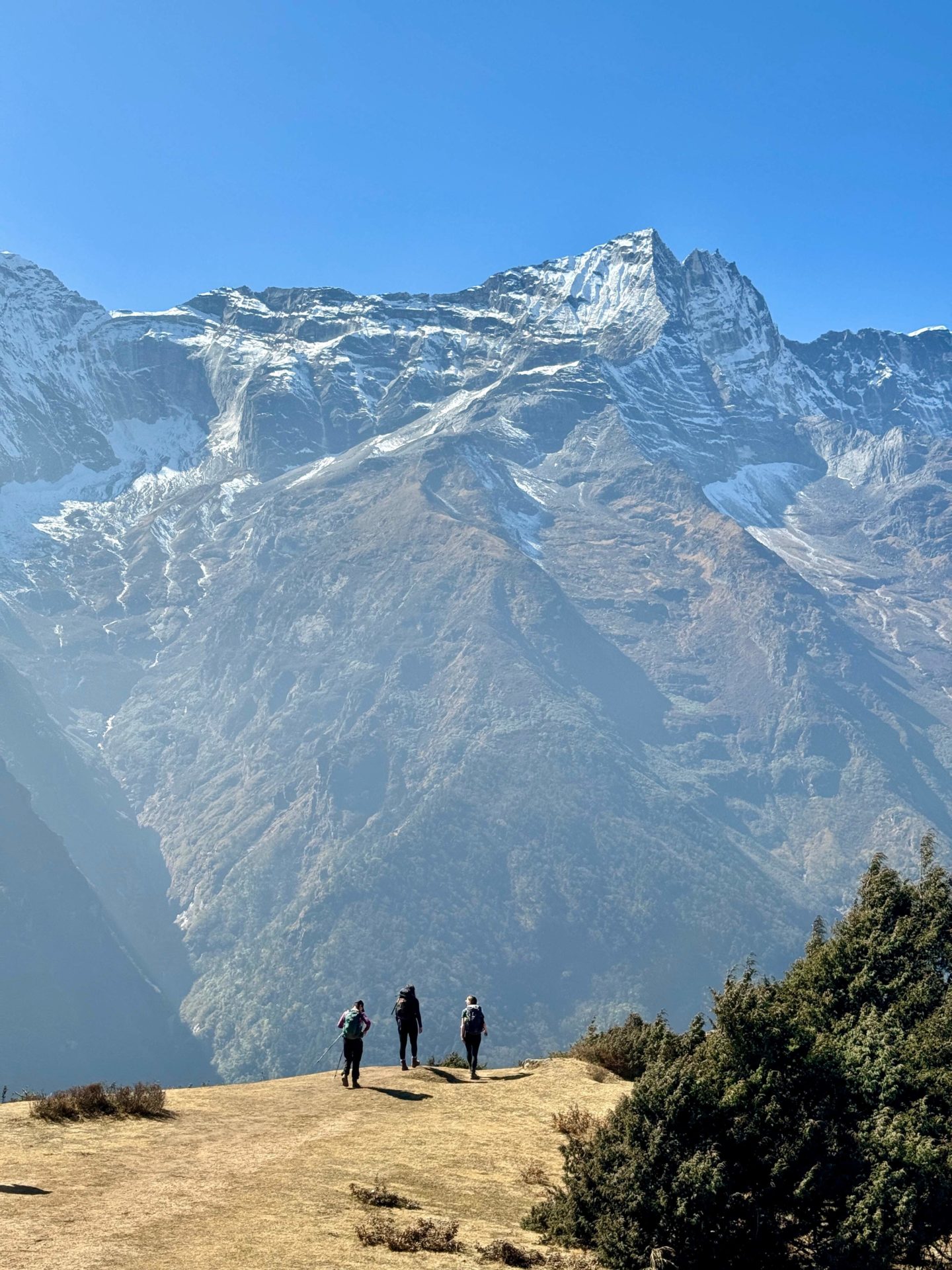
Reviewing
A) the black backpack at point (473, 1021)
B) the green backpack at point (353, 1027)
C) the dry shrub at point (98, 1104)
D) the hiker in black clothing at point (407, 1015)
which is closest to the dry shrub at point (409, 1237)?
the dry shrub at point (98, 1104)

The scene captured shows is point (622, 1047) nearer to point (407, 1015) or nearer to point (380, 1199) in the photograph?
point (407, 1015)

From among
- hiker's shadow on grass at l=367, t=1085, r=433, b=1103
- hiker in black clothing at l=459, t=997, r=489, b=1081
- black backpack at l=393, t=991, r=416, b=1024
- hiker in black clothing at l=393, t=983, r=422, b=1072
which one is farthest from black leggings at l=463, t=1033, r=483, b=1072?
hiker's shadow on grass at l=367, t=1085, r=433, b=1103


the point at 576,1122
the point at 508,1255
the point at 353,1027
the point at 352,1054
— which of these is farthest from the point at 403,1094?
the point at 508,1255

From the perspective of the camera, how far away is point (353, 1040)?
34.2m

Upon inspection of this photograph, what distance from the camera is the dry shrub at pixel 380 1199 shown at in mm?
21938

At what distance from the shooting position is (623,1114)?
72.5 feet

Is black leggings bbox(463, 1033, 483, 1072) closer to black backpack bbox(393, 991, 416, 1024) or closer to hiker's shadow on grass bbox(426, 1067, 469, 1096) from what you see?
hiker's shadow on grass bbox(426, 1067, 469, 1096)

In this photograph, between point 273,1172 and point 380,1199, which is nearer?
point 380,1199

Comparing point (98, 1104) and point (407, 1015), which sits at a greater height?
point (407, 1015)

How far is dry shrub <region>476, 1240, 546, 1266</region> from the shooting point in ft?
65.1

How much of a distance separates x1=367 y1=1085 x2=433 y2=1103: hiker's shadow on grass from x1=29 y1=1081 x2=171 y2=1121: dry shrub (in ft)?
21.7

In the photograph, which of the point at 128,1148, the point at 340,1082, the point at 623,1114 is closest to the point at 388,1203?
the point at 623,1114

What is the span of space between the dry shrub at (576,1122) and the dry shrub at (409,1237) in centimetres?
752

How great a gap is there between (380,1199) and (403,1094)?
37.2ft
